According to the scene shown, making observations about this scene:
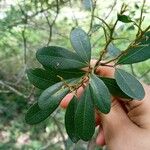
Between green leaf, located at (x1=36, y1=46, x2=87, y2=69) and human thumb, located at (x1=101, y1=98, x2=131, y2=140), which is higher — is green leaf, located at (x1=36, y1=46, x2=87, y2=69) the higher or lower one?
the higher one

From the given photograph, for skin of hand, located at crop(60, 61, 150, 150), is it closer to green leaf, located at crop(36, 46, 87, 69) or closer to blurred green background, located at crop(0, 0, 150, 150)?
green leaf, located at crop(36, 46, 87, 69)

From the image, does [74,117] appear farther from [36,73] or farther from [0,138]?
[0,138]

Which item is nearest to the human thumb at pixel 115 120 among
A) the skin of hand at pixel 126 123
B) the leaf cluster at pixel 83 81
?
the skin of hand at pixel 126 123

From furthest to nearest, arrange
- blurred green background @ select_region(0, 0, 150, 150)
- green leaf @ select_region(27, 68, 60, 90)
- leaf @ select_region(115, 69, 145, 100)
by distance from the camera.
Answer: blurred green background @ select_region(0, 0, 150, 150), green leaf @ select_region(27, 68, 60, 90), leaf @ select_region(115, 69, 145, 100)

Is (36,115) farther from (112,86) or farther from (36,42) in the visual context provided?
(36,42)

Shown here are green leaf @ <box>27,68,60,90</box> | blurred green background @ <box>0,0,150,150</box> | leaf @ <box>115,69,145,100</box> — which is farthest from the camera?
blurred green background @ <box>0,0,150,150</box>

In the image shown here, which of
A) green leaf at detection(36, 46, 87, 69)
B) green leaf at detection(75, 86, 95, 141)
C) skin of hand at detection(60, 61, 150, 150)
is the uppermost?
green leaf at detection(36, 46, 87, 69)

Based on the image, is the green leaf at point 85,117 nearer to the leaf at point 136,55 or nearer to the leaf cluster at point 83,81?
the leaf cluster at point 83,81

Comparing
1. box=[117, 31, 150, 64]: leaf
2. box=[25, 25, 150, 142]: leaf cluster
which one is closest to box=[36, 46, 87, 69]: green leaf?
box=[25, 25, 150, 142]: leaf cluster
